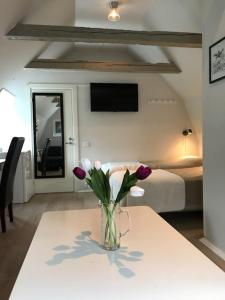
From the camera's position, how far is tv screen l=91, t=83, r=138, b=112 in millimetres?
5715

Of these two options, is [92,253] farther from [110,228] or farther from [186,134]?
[186,134]

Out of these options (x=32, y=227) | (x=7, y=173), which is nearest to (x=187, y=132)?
(x=32, y=227)

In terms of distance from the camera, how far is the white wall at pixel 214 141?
8.71 feet

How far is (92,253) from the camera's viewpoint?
4.00ft

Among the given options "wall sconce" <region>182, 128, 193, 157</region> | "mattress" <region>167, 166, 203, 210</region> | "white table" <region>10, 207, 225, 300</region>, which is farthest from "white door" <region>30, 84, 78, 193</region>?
"white table" <region>10, 207, 225, 300</region>

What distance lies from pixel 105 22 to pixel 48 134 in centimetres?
248

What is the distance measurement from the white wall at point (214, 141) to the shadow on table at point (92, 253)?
177cm

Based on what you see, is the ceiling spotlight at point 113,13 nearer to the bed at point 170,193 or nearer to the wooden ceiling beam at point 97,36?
the wooden ceiling beam at point 97,36

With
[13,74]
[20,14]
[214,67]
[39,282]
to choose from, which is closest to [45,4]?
[20,14]

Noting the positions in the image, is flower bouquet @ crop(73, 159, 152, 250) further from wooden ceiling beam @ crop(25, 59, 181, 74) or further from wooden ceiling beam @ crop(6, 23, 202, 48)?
wooden ceiling beam @ crop(25, 59, 181, 74)

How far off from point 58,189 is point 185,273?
5.02 metres

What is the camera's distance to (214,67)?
9.09 feet

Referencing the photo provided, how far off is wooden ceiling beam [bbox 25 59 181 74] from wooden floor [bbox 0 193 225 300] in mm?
2491

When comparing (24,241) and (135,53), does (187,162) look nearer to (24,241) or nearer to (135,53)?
(135,53)
